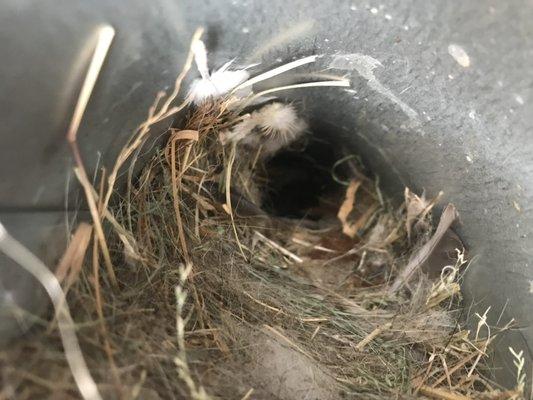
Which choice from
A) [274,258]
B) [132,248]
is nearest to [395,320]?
[274,258]

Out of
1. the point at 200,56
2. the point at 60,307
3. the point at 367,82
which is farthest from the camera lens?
the point at 367,82

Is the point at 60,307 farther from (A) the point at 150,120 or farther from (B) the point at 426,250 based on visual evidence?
(B) the point at 426,250

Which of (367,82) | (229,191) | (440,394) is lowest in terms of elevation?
(440,394)

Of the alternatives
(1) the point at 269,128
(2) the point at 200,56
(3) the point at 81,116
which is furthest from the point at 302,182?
(3) the point at 81,116

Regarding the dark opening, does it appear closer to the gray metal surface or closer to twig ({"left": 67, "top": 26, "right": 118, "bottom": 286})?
the gray metal surface

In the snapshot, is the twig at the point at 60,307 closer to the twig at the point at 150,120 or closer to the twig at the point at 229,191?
the twig at the point at 150,120

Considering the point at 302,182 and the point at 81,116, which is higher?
the point at 81,116

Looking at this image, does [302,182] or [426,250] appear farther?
[302,182]

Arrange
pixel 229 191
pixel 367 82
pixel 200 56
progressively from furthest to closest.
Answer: pixel 229 191 → pixel 367 82 → pixel 200 56
